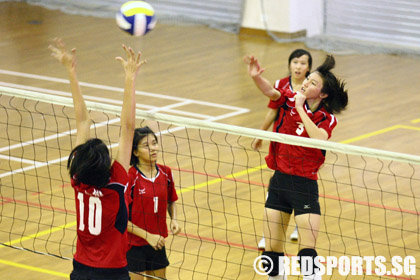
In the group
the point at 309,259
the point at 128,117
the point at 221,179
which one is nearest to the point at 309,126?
the point at 309,259

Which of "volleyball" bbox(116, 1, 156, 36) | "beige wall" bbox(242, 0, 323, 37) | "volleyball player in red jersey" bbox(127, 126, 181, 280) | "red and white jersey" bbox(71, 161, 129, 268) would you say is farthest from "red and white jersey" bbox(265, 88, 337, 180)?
"beige wall" bbox(242, 0, 323, 37)

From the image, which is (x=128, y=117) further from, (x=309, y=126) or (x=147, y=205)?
(x=309, y=126)

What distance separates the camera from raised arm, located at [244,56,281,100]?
6.89 metres

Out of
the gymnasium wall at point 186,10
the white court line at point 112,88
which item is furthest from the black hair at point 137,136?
the gymnasium wall at point 186,10

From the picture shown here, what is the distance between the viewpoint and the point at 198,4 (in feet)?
68.2

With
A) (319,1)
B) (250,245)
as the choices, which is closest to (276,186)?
(250,245)

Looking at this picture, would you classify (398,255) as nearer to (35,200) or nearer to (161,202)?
(161,202)

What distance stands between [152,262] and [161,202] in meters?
0.48

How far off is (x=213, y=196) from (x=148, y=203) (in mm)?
3557

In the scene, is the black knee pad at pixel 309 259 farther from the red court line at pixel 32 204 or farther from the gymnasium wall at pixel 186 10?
the gymnasium wall at pixel 186 10

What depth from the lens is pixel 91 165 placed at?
17.7 ft

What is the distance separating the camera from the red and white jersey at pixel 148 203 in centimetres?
678

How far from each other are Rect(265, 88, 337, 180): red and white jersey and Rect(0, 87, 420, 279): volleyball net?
1.57ft

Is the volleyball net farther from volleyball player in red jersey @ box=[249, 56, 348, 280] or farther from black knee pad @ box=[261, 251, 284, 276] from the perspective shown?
black knee pad @ box=[261, 251, 284, 276]
